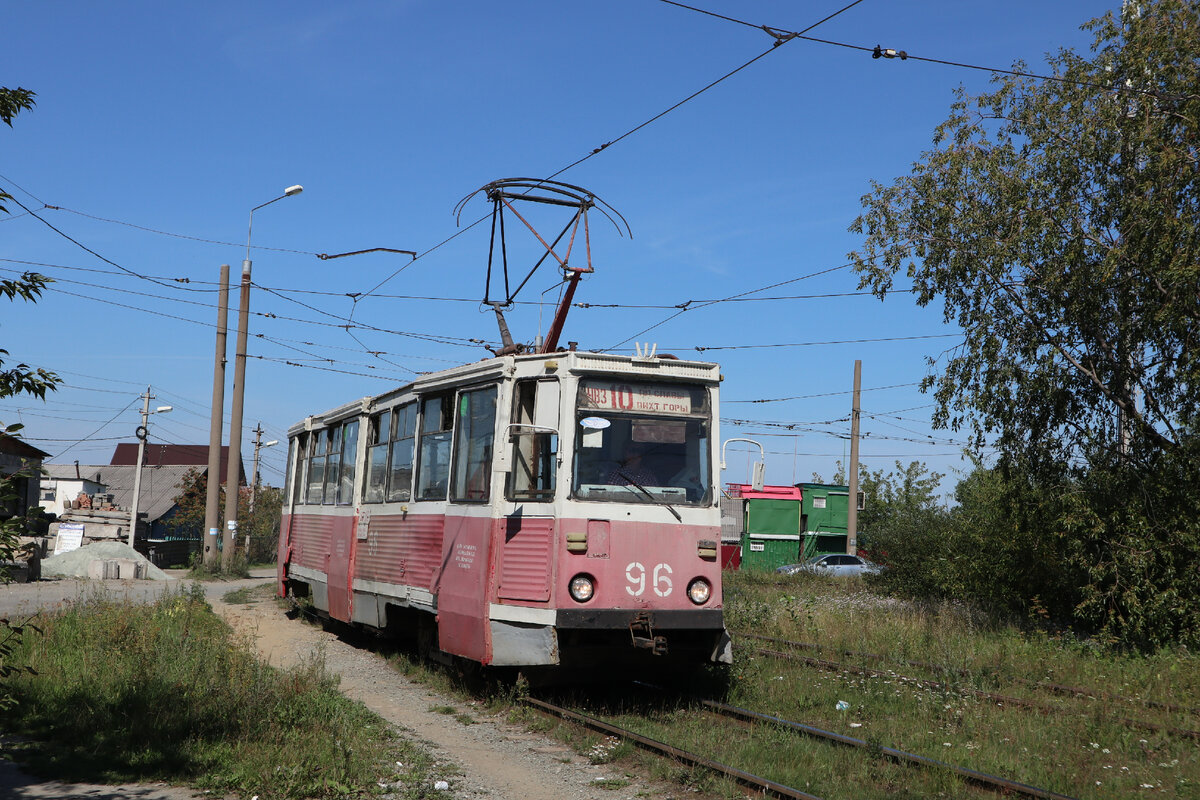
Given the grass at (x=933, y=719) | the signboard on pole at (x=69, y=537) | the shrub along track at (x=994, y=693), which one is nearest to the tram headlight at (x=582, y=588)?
the grass at (x=933, y=719)

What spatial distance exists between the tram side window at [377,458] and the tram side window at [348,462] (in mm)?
489

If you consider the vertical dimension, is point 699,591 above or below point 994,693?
above

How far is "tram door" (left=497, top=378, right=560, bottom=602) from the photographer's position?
9477 millimetres

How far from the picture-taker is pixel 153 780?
23.2ft

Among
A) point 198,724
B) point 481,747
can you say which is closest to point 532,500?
point 481,747

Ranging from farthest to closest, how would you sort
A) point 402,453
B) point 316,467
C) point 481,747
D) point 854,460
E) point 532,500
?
1. point 854,460
2. point 316,467
3. point 402,453
4. point 532,500
5. point 481,747

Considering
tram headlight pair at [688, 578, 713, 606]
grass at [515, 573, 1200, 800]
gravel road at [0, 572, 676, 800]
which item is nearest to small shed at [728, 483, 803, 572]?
grass at [515, 573, 1200, 800]

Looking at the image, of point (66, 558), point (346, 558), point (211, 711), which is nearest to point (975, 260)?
point (346, 558)

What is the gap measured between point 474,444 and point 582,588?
2087mm

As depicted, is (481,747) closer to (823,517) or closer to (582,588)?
(582,588)

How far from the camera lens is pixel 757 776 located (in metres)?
7.37

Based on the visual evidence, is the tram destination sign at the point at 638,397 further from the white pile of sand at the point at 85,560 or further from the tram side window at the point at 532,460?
the white pile of sand at the point at 85,560

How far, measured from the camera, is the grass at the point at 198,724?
711 centimetres

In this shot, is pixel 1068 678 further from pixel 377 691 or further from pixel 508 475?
pixel 377 691
